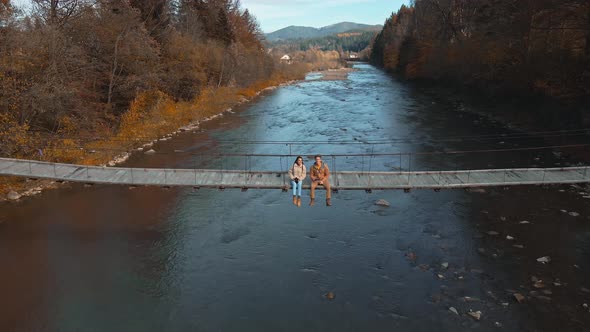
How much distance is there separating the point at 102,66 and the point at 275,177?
591 inches

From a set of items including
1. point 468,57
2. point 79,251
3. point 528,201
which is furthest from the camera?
point 468,57

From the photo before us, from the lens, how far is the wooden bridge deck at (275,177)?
9805 mm

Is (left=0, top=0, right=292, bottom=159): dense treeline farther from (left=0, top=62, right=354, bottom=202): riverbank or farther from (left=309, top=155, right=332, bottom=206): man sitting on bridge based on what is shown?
(left=309, top=155, right=332, bottom=206): man sitting on bridge

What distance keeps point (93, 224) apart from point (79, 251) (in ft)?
5.16

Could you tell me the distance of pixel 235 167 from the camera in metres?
17.1

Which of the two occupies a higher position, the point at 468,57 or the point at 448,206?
the point at 468,57

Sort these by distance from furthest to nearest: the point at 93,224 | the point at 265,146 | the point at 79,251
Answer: the point at 265,146 → the point at 93,224 → the point at 79,251

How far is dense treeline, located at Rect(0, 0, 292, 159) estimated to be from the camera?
14.5 m

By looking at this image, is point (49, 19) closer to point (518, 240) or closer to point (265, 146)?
point (265, 146)

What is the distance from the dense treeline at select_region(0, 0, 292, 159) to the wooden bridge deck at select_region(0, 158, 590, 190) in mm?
4448

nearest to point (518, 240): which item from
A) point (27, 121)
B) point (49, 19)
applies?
point (27, 121)


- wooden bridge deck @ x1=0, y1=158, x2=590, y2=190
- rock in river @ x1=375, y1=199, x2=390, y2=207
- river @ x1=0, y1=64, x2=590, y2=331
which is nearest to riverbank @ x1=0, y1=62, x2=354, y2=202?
river @ x1=0, y1=64, x2=590, y2=331

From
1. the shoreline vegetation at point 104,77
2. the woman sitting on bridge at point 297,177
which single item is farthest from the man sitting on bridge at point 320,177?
the shoreline vegetation at point 104,77

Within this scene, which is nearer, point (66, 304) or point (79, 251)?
point (66, 304)
